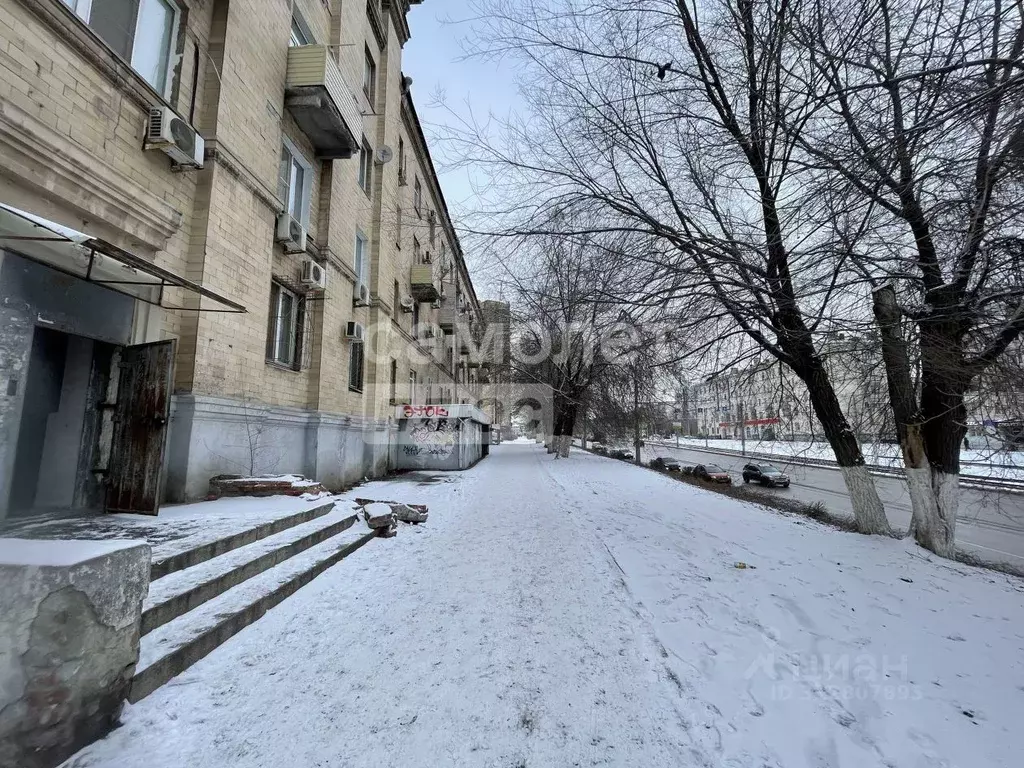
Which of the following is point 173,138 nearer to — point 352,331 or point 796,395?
point 352,331

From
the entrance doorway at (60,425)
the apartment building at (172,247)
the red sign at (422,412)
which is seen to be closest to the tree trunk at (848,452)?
the apartment building at (172,247)

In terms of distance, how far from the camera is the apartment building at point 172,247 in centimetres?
431

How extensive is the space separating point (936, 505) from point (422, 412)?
13.0m

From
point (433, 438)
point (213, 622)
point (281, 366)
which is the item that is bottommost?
point (213, 622)

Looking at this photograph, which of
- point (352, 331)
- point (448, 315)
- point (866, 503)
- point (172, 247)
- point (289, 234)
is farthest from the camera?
point (448, 315)

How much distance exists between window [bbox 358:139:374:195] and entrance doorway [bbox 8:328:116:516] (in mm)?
9442

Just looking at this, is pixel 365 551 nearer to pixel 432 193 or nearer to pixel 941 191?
pixel 941 191

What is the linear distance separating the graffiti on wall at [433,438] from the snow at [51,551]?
14242mm

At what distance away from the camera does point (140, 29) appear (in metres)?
5.69

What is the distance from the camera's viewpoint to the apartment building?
170 inches

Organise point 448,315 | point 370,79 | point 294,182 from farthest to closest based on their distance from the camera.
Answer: point 448,315, point 370,79, point 294,182

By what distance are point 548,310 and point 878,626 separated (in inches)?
258

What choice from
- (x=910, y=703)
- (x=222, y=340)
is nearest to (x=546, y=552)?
(x=910, y=703)

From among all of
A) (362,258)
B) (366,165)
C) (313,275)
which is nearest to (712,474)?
(362,258)
